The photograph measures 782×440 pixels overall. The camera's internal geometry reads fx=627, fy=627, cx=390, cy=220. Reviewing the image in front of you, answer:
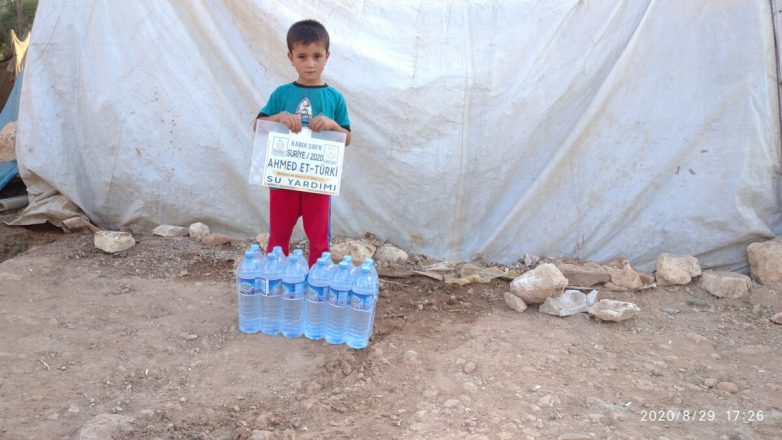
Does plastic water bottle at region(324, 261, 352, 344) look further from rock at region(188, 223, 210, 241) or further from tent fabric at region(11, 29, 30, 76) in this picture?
tent fabric at region(11, 29, 30, 76)

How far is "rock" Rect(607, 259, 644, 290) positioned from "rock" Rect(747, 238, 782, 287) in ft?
2.52

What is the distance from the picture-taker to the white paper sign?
10.2 ft

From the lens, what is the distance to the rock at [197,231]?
15.3 feet

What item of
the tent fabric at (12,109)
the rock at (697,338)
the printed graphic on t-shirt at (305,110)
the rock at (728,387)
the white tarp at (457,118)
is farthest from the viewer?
the tent fabric at (12,109)

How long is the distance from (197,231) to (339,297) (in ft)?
6.44

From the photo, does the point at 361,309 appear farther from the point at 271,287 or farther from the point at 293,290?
the point at 271,287

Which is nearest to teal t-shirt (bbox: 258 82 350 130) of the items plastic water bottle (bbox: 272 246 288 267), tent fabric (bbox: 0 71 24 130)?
plastic water bottle (bbox: 272 246 288 267)

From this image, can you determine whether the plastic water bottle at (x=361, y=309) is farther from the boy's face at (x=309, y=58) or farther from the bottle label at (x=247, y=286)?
the boy's face at (x=309, y=58)

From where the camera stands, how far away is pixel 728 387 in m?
2.92

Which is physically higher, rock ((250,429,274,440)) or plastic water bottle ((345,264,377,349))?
plastic water bottle ((345,264,377,349))

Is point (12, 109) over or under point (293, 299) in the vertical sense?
over

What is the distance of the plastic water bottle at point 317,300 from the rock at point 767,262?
290cm

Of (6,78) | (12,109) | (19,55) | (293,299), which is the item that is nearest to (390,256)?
(293,299)
